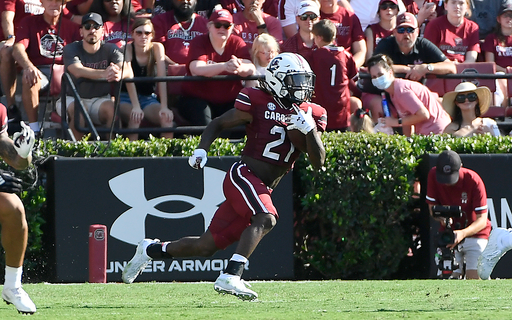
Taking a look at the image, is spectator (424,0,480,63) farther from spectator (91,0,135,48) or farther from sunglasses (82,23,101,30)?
sunglasses (82,23,101,30)

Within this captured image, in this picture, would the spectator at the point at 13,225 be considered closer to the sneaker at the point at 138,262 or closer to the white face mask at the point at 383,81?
the sneaker at the point at 138,262

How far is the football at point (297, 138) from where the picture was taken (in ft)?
21.3

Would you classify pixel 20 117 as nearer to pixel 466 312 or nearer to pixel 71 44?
pixel 71 44

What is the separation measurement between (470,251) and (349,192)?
4.72 feet

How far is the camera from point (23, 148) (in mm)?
5426

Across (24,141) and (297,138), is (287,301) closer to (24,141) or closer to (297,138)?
(297,138)

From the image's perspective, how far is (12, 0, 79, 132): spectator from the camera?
1005 centimetres

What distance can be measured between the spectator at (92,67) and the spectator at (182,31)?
85cm

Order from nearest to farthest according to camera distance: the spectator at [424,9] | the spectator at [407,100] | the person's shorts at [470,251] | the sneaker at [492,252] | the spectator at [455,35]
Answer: the sneaker at [492,252]
the person's shorts at [470,251]
the spectator at [407,100]
the spectator at [455,35]
the spectator at [424,9]

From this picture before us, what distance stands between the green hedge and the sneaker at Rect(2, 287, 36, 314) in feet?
11.8

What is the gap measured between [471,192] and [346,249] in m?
1.50

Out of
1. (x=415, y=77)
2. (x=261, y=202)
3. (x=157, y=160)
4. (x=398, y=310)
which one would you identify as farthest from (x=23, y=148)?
(x=415, y=77)

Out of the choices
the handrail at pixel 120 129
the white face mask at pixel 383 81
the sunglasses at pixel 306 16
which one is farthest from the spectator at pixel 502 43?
the handrail at pixel 120 129

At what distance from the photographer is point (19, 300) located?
5.54 metres
